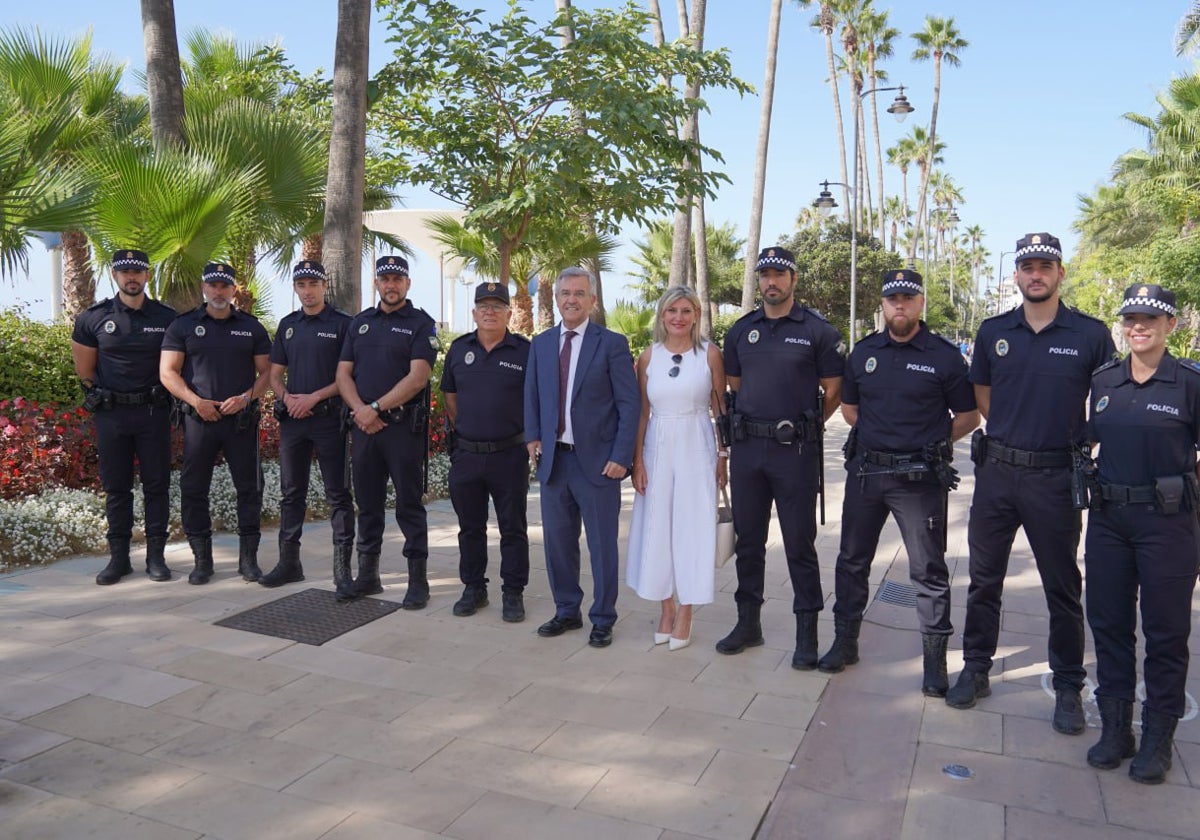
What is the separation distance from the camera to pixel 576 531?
5.23 metres

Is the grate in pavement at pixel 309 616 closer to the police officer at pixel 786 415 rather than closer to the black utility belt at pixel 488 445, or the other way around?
the black utility belt at pixel 488 445

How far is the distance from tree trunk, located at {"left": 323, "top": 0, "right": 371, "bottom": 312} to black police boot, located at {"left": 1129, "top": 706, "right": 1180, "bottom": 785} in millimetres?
6721

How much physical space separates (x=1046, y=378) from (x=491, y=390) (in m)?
2.90

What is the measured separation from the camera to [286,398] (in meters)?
5.75

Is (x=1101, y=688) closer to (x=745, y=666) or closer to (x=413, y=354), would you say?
(x=745, y=666)

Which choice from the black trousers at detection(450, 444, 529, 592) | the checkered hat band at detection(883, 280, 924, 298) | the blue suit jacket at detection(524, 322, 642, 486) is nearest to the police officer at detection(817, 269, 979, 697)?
the checkered hat band at detection(883, 280, 924, 298)

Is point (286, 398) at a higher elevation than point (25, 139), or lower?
lower

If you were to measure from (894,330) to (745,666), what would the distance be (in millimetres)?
1843

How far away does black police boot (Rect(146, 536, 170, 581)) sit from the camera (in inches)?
234

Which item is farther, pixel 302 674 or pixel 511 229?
pixel 511 229

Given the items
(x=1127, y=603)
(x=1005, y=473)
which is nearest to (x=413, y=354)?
(x=1005, y=473)

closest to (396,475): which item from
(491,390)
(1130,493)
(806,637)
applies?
(491,390)

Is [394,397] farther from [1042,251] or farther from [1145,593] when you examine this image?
[1145,593]

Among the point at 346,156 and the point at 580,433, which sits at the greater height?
the point at 346,156
